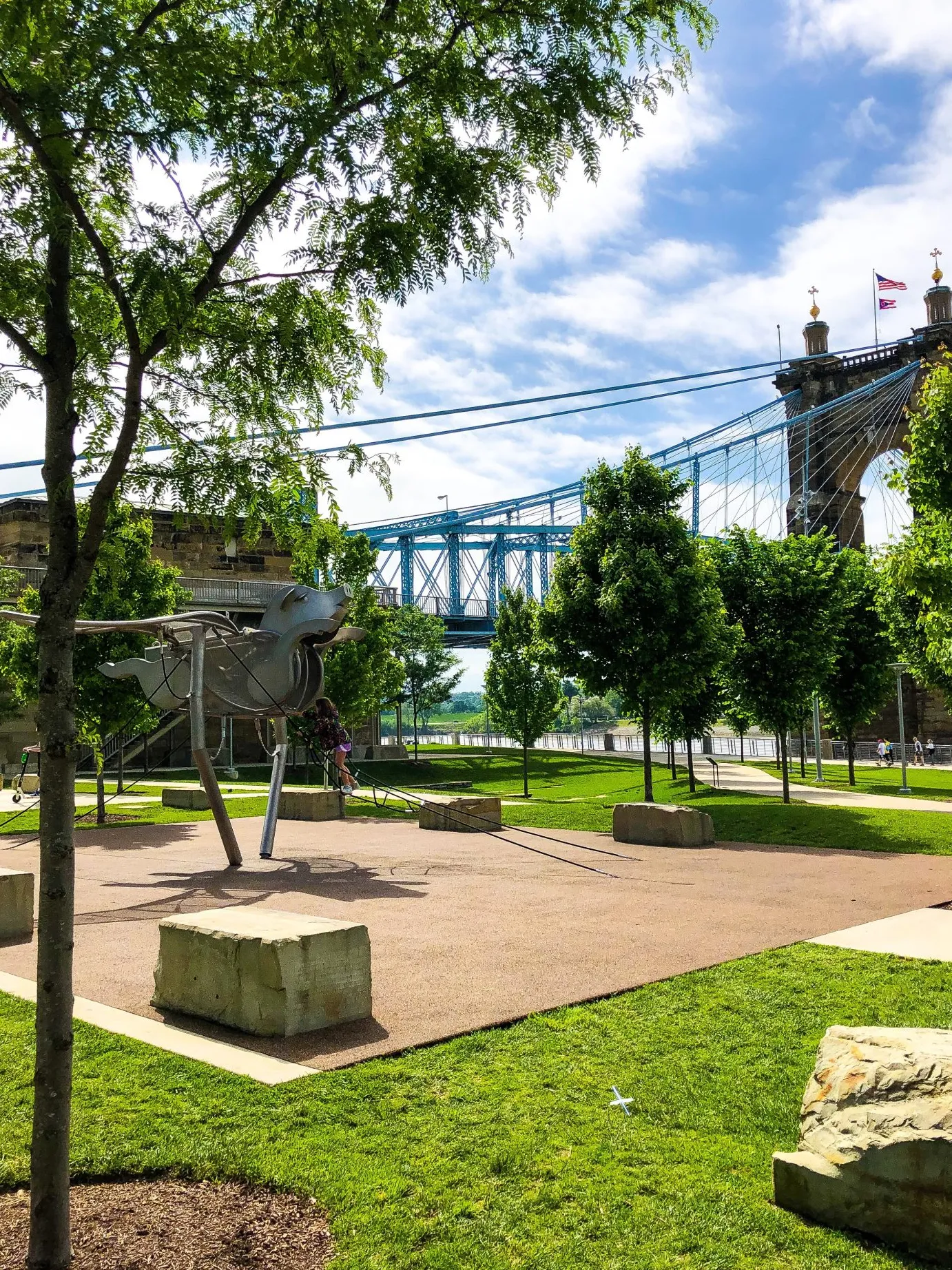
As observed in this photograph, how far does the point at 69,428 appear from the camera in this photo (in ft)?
12.9

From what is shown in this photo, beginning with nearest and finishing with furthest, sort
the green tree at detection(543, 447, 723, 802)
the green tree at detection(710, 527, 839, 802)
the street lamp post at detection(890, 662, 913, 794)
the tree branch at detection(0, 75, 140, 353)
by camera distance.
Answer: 1. the tree branch at detection(0, 75, 140, 353)
2. the green tree at detection(543, 447, 723, 802)
3. the green tree at detection(710, 527, 839, 802)
4. the street lamp post at detection(890, 662, 913, 794)

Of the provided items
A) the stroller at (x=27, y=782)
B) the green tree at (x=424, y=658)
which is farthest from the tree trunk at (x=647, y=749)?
the green tree at (x=424, y=658)

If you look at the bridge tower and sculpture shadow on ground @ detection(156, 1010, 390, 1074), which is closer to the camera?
sculpture shadow on ground @ detection(156, 1010, 390, 1074)

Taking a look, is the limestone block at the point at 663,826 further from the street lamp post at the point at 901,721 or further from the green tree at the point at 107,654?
the street lamp post at the point at 901,721

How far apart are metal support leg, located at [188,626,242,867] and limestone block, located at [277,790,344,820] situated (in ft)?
24.2

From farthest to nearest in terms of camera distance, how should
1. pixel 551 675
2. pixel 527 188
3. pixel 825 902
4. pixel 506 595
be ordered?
pixel 506 595 < pixel 551 675 < pixel 825 902 < pixel 527 188

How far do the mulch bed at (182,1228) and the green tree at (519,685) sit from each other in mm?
23956

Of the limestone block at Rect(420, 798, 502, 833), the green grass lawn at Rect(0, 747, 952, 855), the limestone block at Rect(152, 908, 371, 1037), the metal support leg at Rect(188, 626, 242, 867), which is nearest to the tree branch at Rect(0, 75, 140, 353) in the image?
the limestone block at Rect(152, 908, 371, 1037)

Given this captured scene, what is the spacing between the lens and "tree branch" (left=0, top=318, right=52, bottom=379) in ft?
13.0

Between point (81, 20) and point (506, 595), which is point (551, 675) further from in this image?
point (81, 20)

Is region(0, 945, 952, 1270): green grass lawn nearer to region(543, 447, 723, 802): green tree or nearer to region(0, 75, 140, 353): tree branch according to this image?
region(0, 75, 140, 353): tree branch

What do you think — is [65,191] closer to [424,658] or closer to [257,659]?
[257,659]

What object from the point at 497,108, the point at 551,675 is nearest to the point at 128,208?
the point at 497,108

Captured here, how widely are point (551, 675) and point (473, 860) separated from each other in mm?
14188
